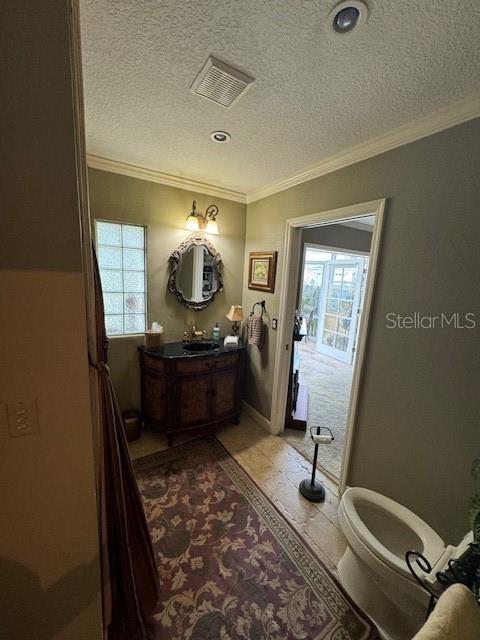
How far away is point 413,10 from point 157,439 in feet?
10.3

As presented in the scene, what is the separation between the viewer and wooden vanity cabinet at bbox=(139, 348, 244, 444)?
2.34 meters

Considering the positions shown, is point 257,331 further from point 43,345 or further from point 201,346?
point 43,345

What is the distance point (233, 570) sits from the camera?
145cm

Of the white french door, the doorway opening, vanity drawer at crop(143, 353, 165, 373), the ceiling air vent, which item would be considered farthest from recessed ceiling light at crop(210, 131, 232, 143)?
the white french door

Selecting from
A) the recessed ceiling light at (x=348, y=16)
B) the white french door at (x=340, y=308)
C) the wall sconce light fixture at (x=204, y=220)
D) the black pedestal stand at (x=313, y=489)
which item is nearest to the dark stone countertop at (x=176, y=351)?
the black pedestal stand at (x=313, y=489)

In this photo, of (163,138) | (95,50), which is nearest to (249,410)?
(163,138)

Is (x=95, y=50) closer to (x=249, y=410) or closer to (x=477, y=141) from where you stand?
(x=477, y=141)

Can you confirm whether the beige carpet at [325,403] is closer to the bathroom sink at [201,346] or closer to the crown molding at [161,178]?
the bathroom sink at [201,346]

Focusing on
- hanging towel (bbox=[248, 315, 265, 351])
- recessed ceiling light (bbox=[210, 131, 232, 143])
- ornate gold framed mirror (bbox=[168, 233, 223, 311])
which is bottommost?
hanging towel (bbox=[248, 315, 265, 351])

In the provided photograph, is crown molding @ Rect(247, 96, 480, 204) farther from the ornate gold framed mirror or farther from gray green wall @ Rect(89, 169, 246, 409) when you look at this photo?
the ornate gold framed mirror

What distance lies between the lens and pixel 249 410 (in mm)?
3076

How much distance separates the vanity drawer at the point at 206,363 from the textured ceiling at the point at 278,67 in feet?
5.79

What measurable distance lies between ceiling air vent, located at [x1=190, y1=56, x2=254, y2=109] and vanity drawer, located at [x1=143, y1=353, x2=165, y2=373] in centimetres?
190

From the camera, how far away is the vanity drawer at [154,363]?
7.61ft
